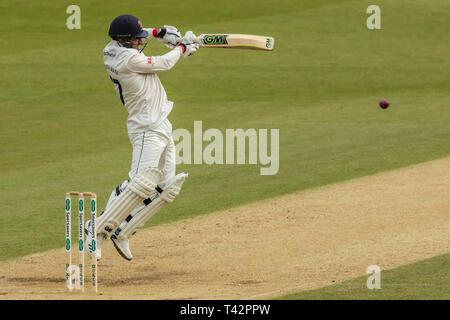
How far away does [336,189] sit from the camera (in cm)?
1312

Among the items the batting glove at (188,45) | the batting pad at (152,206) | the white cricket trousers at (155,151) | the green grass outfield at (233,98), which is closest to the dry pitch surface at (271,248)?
the batting pad at (152,206)

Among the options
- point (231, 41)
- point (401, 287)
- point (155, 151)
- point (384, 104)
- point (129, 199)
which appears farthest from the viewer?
point (384, 104)

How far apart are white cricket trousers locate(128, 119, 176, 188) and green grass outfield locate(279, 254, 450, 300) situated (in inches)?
85.8

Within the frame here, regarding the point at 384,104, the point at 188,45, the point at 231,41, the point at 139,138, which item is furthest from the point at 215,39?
the point at 384,104

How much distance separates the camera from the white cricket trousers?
31.4 feet

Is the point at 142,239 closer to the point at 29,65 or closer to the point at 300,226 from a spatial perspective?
the point at 300,226

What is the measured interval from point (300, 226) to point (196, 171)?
11.8 ft

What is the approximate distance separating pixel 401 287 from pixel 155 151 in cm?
277

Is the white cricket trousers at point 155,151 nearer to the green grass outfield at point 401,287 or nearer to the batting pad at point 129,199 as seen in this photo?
the batting pad at point 129,199

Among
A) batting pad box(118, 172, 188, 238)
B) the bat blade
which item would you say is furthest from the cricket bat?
batting pad box(118, 172, 188, 238)

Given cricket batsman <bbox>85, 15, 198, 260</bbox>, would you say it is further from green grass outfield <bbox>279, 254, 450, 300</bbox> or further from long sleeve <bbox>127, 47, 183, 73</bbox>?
green grass outfield <bbox>279, 254, 450, 300</bbox>

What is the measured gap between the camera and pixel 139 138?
9703 mm

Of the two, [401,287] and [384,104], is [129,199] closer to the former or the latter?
[401,287]

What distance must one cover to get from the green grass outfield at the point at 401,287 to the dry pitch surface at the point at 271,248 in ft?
0.70
